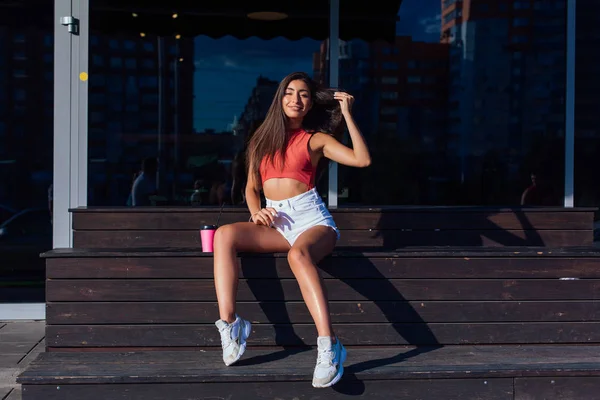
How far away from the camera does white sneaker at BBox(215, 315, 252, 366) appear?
3373mm

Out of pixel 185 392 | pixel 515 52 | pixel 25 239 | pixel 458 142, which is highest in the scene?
pixel 515 52

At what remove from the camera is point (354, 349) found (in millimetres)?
3688

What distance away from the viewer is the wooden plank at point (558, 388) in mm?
3359

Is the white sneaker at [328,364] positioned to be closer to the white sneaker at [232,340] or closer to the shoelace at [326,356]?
the shoelace at [326,356]

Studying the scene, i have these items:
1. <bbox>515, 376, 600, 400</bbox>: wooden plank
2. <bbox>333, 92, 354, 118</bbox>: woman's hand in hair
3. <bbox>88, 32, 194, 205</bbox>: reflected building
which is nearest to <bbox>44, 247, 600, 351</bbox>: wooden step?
<bbox>515, 376, 600, 400</bbox>: wooden plank

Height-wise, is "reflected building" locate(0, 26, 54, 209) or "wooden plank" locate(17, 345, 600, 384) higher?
"reflected building" locate(0, 26, 54, 209)

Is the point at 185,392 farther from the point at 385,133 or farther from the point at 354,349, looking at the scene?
the point at 385,133

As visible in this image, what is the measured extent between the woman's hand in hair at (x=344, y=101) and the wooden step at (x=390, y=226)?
32.6 inches

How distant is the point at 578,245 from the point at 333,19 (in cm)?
238

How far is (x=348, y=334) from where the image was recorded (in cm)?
369

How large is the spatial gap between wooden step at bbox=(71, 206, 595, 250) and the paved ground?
2.39 feet

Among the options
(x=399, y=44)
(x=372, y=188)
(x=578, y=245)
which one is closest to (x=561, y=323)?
(x=578, y=245)

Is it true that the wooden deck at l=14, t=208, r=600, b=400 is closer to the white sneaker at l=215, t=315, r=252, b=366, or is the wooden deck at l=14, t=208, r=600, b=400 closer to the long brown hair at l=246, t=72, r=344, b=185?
the white sneaker at l=215, t=315, r=252, b=366

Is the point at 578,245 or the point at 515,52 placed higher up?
the point at 515,52
